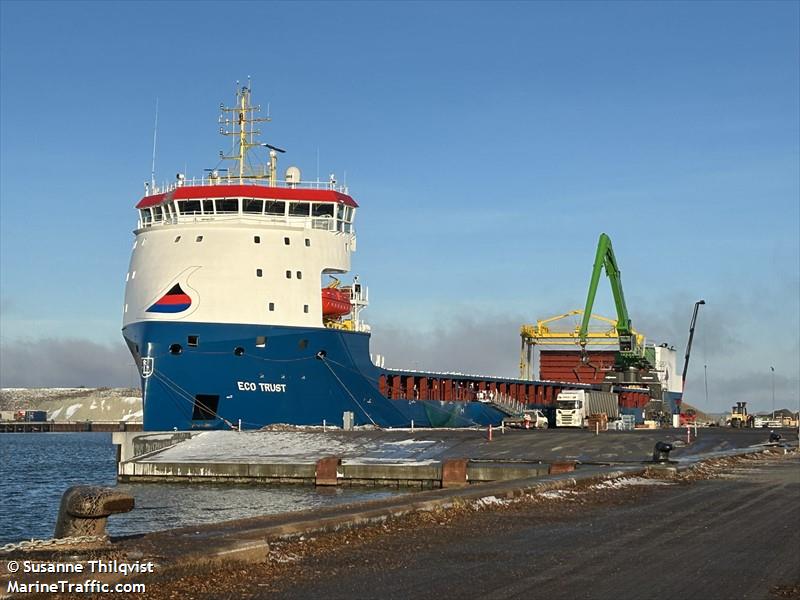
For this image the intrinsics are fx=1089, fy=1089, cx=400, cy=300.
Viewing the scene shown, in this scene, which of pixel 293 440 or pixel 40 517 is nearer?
pixel 40 517

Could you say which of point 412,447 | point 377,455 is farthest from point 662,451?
point 412,447

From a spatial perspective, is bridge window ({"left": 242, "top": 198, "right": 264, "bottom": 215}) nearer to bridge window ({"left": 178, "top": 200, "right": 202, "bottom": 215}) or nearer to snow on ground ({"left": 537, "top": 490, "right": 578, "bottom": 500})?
bridge window ({"left": 178, "top": 200, "right": 202, "bottom": 215})

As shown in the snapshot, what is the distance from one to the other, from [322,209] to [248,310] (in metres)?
7.05

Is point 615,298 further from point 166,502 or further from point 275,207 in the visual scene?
point 166,502

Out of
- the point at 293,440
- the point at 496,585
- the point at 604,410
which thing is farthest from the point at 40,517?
the point at 604,410

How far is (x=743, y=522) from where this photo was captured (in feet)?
56.5

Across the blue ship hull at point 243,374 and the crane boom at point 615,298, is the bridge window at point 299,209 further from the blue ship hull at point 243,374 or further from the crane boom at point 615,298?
the crane boom at point 615,298

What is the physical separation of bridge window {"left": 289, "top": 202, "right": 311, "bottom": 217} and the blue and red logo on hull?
6912mm

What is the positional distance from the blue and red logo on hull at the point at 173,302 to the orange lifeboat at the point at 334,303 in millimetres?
7544

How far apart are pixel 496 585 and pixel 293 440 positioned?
1278 inches

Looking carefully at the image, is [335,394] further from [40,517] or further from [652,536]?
[652,536]

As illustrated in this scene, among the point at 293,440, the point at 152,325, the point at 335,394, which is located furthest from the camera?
the point at 335,394

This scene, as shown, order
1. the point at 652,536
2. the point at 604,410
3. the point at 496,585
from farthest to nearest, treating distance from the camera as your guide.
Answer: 1. the point at 604,410
2. the point at 652,536
3. the point at 496,585

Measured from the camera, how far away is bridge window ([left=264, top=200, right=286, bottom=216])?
5169 centimetres
